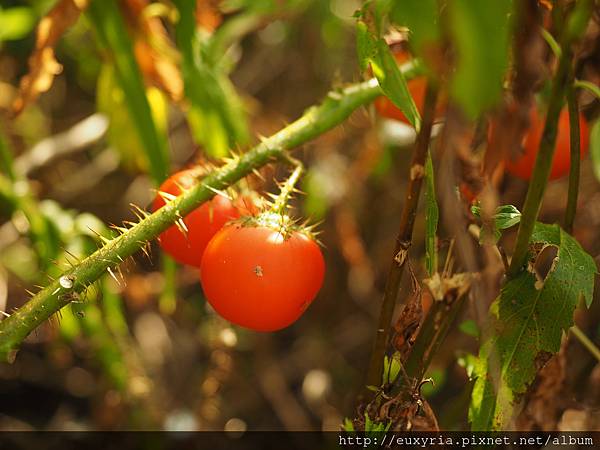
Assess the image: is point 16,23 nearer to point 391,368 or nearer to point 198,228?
point 198,228

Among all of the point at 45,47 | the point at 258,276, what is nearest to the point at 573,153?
the point at 258,276

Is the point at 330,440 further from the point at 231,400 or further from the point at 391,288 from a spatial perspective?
the point at 391,288

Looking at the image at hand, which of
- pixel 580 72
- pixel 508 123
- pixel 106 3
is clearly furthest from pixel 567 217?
pixel 106 3

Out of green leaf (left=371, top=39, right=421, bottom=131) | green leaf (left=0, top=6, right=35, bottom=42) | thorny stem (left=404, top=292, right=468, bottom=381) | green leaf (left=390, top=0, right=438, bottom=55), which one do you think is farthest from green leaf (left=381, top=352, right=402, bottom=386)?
green leaf (left=0, top=6, right=35, bottom=42)

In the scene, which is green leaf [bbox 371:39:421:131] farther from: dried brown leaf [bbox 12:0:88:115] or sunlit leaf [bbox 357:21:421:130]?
dried brown leaf [bbox 12:0:88:115]

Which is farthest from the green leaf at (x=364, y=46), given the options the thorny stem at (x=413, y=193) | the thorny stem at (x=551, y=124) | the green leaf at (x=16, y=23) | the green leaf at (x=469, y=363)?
the green leaf at (x=16, y=23)

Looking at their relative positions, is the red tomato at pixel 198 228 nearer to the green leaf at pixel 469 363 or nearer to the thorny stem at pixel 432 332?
the thorny stem at pixel 432 332
